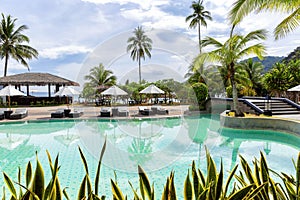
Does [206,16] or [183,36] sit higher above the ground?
[206,16]

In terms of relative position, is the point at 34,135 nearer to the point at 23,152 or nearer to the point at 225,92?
the point at 23,152

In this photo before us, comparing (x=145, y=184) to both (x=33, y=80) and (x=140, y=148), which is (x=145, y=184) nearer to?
(x=140, y=148)

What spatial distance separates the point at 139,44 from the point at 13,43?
1009 inches

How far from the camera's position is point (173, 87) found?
2139 centimetres

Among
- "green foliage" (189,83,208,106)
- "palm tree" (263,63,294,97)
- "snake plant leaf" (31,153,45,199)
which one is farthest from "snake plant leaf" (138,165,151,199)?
"palm tree" (263,63,294,97)

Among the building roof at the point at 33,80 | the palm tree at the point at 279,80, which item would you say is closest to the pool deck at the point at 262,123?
the palm tree at the point at 279,80

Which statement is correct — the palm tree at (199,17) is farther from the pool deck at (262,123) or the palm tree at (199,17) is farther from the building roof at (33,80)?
the pool deck at (262,123)

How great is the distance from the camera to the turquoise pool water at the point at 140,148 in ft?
19.5

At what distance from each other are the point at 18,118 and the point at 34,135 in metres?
4.94

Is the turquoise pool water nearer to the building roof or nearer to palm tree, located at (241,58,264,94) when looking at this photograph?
the building roof

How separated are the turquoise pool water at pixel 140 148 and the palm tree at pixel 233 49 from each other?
3.29m

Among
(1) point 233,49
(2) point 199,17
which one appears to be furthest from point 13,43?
(1) point 233,49

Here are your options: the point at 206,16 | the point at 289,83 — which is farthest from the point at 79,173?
the point at 206,16

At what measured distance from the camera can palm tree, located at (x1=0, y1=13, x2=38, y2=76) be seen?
89.5ft
